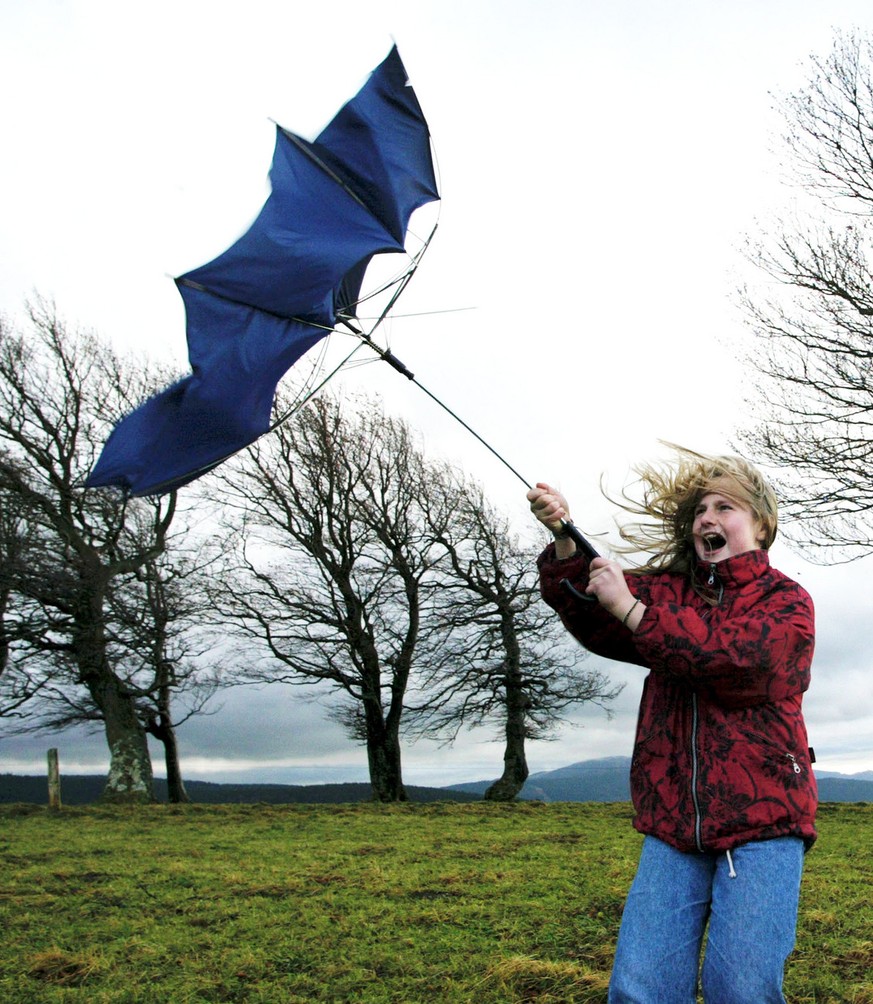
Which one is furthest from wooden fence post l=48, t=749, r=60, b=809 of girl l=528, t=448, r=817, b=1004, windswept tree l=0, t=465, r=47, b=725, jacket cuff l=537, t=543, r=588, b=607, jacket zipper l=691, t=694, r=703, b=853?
jacket zipper l=691, t=694, r=703, b=853

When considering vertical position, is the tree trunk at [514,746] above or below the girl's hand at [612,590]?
below

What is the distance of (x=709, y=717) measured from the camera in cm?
302

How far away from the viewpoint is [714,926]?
112 inches

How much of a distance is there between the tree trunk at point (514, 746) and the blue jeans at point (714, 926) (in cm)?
2079

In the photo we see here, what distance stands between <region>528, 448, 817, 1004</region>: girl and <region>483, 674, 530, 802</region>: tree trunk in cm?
Result: 2066

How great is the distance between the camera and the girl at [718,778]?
2789 mm

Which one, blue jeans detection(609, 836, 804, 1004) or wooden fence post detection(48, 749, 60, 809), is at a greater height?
blue jeans detection(609, 836, 804, 1004)

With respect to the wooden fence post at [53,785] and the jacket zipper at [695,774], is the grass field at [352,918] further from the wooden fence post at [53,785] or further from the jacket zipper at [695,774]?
the wooden fence post at [53,785]

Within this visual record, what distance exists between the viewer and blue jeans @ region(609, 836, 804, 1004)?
2729 mm

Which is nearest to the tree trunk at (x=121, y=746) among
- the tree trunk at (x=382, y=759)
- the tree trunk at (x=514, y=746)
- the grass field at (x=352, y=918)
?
the tree trunk at (x=382, y=759)

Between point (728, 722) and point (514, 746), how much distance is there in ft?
70.1

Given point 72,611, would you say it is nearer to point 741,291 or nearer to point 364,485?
point 364,485

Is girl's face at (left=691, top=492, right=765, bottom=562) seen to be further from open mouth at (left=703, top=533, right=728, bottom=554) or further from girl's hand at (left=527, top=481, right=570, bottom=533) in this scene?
girl's hand at (left=527, top=481, right=570, bottom=533)

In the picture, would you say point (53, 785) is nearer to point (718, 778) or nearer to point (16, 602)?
point (16, 602)
